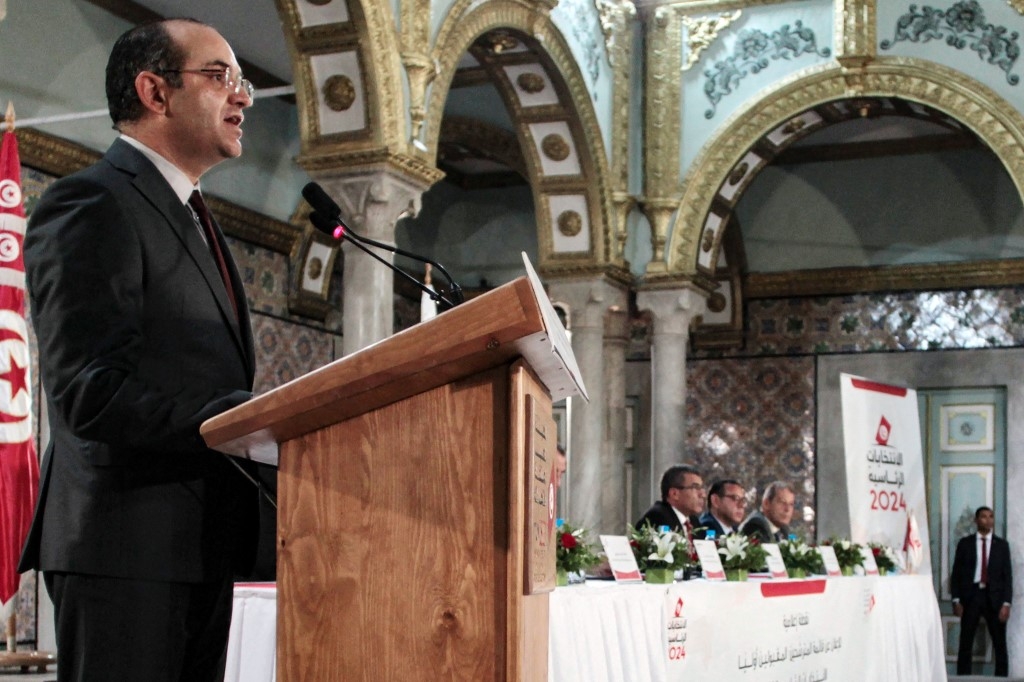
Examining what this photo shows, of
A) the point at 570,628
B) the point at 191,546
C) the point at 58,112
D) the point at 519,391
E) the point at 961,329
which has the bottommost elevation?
the point at 570,628

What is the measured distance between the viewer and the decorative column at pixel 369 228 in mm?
8406

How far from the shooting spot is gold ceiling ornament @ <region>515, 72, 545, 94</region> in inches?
440

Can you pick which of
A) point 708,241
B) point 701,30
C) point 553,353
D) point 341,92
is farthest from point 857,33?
point 553,353

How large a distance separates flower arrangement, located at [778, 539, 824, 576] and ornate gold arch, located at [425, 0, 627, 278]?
4.26m

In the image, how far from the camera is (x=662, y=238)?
1238 centimetres

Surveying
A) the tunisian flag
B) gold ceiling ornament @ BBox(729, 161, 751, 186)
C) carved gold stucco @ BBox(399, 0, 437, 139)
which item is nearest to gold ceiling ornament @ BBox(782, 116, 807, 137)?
gold ceiling ornament @ BBox(729, 161, 751, 186)

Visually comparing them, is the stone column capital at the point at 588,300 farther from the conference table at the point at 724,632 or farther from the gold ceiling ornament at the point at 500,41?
the conference table at the point at 724,632

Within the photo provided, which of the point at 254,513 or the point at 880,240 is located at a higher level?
the point at 880,240

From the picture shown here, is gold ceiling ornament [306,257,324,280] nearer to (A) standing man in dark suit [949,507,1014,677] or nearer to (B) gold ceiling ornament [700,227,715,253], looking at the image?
(B) gold ceiling ornament [700,227,715,253]

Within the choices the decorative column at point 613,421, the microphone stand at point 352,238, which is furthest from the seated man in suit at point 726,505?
the microphone stand at point 352,238

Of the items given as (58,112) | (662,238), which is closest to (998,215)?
(662,238)

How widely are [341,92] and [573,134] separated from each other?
3533mm

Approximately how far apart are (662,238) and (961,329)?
3.75 m

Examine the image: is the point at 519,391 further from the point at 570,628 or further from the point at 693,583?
the point at 693,583
